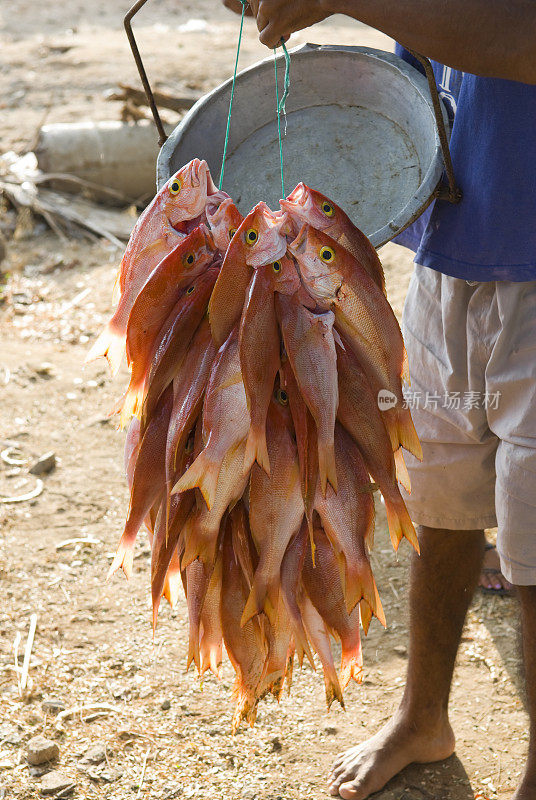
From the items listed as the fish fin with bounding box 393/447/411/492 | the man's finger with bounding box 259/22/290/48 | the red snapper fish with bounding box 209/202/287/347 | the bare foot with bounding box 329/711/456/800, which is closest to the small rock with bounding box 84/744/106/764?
the bare foot with bounding box 329/711/456/800

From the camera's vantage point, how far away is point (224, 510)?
1.68 m

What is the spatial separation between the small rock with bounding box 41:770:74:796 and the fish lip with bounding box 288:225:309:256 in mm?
1728

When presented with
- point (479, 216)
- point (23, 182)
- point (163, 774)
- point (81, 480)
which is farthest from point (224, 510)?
point (23, 182)

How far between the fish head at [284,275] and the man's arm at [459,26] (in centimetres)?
47

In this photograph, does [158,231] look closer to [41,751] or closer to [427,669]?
[427,669]

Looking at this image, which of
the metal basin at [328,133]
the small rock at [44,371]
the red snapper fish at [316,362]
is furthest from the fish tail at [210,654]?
the small rock at [44,371]

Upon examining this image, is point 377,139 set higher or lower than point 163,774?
higher

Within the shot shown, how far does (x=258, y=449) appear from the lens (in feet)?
5.23

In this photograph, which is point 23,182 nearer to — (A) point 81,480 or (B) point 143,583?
(A) point 81,480

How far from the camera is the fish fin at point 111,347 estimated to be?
182 cm

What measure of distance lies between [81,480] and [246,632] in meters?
2.32

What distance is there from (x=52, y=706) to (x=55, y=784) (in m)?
0.34

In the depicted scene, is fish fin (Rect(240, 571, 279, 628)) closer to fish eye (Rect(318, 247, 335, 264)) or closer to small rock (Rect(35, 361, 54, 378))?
fish eye (Rect(318, 247, 335, 264))

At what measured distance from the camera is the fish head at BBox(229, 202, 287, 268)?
5.07 feet
